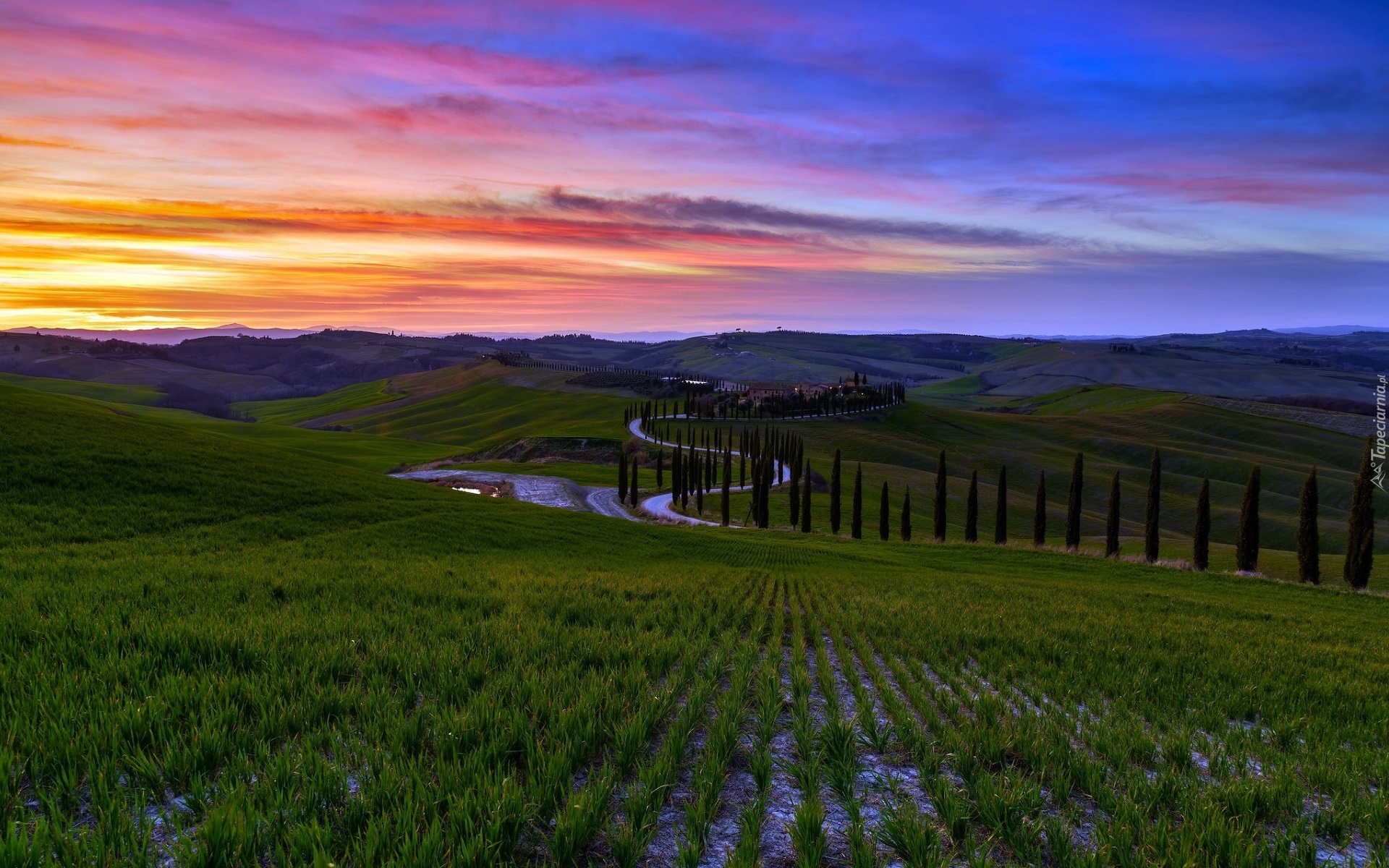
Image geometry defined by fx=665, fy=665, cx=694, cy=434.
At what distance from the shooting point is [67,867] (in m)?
5.26

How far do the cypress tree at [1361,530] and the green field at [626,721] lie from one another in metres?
40.4

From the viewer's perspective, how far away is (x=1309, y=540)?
55.1 metres

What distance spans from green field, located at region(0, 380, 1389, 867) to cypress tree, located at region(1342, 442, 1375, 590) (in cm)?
4038

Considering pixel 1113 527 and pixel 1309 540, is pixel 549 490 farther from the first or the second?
pixel 1309 540

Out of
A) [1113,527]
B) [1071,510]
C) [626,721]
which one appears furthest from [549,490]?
[626,721]

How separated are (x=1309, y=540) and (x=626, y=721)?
69448mm

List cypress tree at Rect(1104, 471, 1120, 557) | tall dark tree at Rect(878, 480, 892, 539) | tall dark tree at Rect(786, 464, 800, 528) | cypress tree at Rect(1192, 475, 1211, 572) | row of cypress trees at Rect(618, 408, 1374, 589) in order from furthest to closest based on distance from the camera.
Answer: tall dark tree at Rect(786, 464, 800, 528)
tall dark tree at Rect(878, 480, 892, 539)
cypress tree at Rect(1104, 471, 1120, 557)
cypress tree at Rect(1192, 475, 1211, 572)
row of cypress trees at Rect(618, 408, 1374, 589)

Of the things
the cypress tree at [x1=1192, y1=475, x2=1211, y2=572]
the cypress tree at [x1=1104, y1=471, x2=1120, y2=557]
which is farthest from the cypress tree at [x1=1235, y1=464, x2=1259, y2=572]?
the cypress tree at [x1=1104, y1=471, x2=1120, y2=557]

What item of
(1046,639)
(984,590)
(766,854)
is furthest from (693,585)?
(766,854)

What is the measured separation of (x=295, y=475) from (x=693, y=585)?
1378 inches

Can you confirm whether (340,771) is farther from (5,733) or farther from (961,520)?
(961,520)

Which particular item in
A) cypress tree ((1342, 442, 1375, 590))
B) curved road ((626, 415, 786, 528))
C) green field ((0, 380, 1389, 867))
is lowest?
curved road ((626, 415, 786, 528))

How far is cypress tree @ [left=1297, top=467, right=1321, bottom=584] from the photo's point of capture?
2135 inches

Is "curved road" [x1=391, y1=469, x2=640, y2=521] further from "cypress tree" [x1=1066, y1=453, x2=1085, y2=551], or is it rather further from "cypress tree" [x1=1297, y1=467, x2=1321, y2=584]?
"cypress tree" [x1=1297, y1=467, x2=1321, y2=584]
